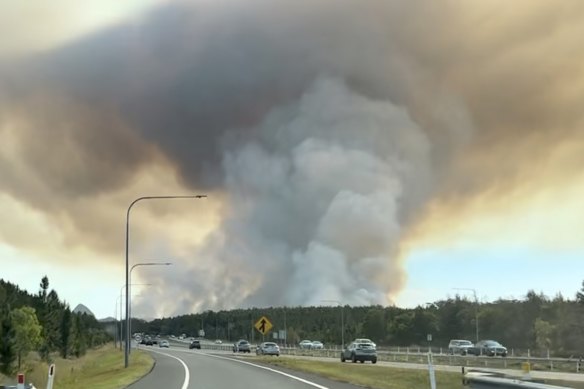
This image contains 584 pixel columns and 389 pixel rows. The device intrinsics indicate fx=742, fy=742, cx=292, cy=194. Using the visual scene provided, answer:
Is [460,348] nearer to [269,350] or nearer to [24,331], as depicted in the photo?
[269,350]

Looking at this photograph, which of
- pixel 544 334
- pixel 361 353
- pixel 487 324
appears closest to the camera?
pixel 361 353

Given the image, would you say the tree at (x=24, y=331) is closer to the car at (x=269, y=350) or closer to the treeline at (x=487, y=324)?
the car at (x=269, y=350)

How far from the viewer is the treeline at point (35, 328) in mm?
94562

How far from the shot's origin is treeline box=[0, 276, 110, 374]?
310 feet

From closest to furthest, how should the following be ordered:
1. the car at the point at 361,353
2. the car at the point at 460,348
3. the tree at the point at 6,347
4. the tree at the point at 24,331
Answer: the car at the point at 361,353 → the tree at the point at 6,347 → the car at the point at 460,348 → the tree at the point at 24,331

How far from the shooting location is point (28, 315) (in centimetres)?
11500

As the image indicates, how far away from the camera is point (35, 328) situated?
372 feet

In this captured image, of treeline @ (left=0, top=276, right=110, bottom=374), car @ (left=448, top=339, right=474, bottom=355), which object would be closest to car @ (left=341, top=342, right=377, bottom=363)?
car @ (left=448, top=339, right=474, bottom=355)

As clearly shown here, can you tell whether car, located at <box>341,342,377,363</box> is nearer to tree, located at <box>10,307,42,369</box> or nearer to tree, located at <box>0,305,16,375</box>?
tree, located at <box>0,305,16,375</box>

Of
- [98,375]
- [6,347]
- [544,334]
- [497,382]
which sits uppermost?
[544,334]

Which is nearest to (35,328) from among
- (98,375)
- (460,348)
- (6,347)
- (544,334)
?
(6,347)

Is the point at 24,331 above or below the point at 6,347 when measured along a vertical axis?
above

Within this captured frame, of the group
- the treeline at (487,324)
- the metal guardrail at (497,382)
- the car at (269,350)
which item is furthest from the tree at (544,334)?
the metal guardrail at (497,382)

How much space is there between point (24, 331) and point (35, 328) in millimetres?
8484
